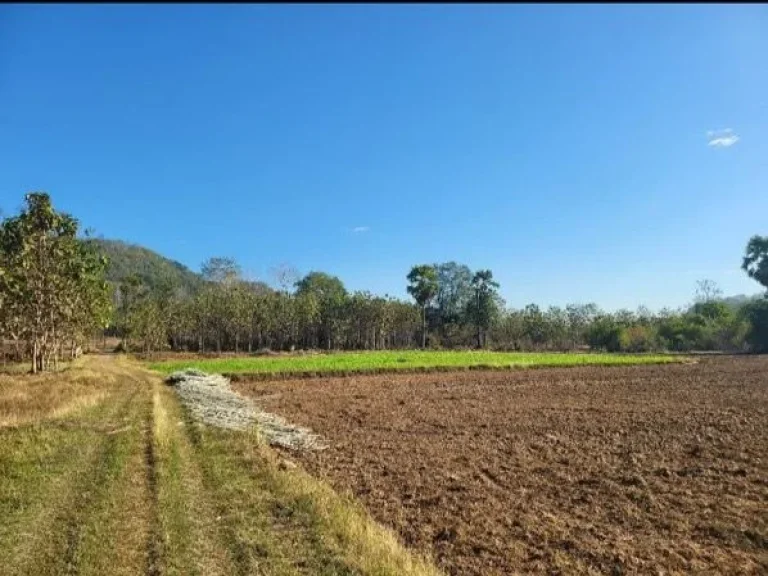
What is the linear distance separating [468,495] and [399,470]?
264cm

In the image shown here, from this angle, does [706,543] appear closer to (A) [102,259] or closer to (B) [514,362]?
(B) [514,362]

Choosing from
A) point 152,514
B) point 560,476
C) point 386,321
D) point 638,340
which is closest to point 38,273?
point 152,514

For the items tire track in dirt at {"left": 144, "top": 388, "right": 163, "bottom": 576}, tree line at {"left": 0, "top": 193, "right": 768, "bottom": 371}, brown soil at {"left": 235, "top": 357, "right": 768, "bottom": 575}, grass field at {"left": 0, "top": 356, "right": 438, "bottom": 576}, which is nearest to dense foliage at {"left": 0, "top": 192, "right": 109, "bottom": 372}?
tree line at {"left": 0, "top": 193, "right": 768, "bottom": 371}

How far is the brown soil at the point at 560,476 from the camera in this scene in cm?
830

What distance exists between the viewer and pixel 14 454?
1245cm

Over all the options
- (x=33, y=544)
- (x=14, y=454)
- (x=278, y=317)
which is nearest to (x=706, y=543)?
(x=33, y=544)

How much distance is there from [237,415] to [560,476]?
480 inches

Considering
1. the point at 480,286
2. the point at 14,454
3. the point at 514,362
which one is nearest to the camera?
the point at 14,454

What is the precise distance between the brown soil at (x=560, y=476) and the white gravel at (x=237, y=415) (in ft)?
3.25

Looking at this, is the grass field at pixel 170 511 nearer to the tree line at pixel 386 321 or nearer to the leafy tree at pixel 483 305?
the tree line at pixel 386 321

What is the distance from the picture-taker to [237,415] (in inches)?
809

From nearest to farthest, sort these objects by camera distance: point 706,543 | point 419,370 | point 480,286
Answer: point 706,543, point 419,370, point 480,286

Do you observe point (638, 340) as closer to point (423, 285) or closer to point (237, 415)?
point (423, 285)

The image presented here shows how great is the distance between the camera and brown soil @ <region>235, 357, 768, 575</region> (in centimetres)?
830
